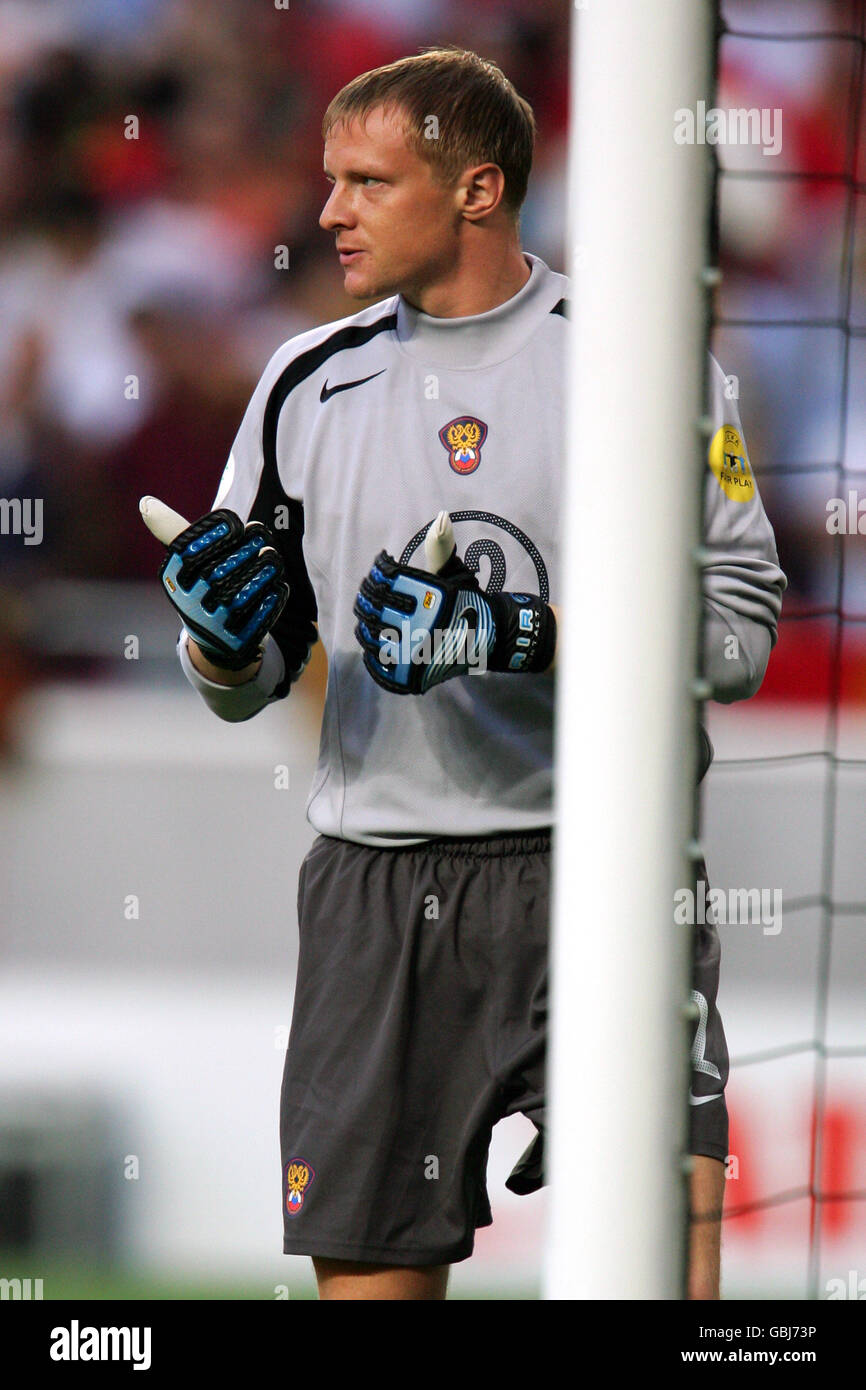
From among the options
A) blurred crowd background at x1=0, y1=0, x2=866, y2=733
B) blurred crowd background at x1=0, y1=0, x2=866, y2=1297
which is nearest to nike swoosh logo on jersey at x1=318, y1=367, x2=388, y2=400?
blurred crowd background at x1=0, y1=0, x2=866, y2=1297

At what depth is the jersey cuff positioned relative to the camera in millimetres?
1494

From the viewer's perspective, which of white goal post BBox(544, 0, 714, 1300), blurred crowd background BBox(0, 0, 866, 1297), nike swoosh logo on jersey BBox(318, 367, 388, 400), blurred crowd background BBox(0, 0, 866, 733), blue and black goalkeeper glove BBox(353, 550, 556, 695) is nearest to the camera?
white goal post BBox(544, 0, 714, 1300)

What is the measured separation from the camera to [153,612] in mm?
3350

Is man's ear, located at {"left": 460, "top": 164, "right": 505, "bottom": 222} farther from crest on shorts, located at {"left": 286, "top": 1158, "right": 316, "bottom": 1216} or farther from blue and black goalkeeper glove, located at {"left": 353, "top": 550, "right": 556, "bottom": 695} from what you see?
crest on shorts, located at {"left": 286, "top": 1158, "right": 316, "bottom": 1216}

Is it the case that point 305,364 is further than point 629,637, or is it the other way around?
point 305,364

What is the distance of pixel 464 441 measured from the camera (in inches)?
57.3

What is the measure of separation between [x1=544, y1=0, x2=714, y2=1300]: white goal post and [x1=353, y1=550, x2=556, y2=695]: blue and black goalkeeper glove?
25 cm

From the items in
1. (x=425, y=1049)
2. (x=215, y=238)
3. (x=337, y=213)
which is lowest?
(x=425, y=1049)

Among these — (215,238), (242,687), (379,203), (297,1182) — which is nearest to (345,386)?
(379,203)

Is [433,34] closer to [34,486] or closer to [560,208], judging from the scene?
[560,208]

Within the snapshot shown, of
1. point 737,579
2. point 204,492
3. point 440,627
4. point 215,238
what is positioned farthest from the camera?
point 215,238

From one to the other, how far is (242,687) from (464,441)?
28 centimetres

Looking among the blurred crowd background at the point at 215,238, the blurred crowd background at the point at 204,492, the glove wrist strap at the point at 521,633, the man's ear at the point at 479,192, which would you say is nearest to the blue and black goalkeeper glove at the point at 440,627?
the glove wrist strap at the point at 521,633

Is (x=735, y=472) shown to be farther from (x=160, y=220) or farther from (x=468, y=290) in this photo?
(x=160, y=220)
